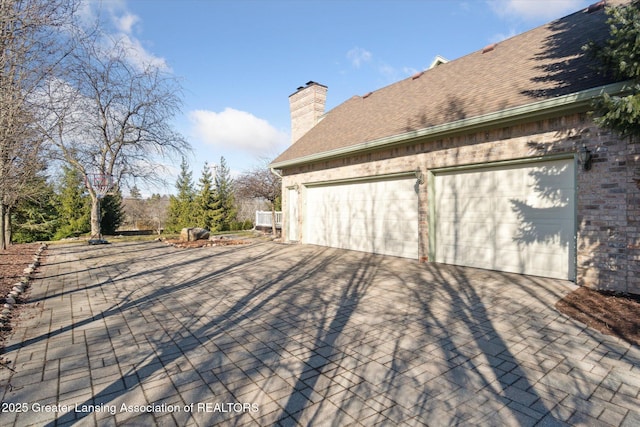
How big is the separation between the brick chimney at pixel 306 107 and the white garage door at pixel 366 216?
15.9 feet

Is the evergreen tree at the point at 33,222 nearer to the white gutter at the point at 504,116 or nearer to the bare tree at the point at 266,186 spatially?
the bare tree at the point at 266,186

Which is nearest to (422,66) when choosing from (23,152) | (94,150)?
(23,152)

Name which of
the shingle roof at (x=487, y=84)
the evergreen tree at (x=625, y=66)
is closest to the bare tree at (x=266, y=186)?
the shingle roof at (x=487, y=84)

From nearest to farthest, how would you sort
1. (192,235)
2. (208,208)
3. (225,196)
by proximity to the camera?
(192,235), (208,208), (225,196)

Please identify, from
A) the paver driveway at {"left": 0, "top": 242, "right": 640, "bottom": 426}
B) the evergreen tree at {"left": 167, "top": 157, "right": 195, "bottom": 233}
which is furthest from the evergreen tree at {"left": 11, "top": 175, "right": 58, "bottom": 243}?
the paver driveway at {"left": 0, "top": 242, "right": 640, "bottom": 426}

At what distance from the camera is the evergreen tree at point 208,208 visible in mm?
29812

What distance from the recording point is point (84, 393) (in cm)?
267

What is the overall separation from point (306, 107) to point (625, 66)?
42.4 ft

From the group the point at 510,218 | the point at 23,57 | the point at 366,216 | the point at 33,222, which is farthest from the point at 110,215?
the point at 510,218

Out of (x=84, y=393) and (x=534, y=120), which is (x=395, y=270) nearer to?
(x=534, y=120)

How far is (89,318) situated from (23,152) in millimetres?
3328

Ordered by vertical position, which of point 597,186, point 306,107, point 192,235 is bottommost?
point 192,235

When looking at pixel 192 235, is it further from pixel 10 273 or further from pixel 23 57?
pixel 23 57

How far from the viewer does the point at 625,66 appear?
4398 millimetres
